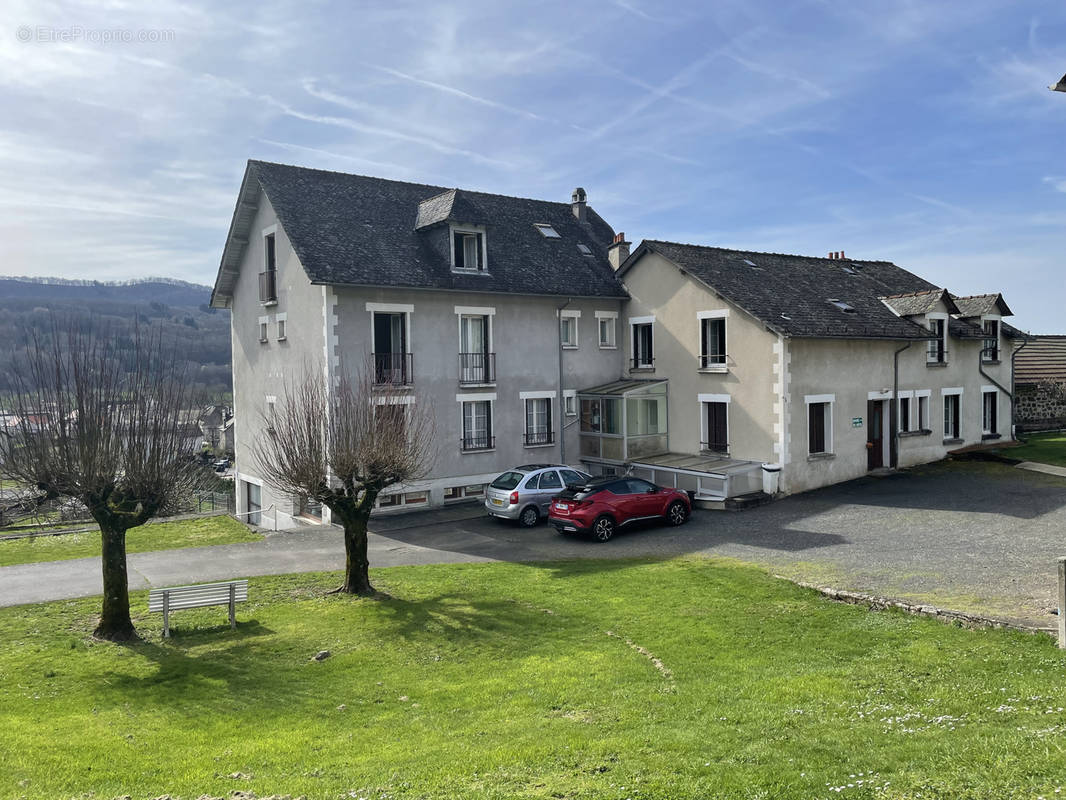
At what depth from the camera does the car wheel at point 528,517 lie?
71.2ft

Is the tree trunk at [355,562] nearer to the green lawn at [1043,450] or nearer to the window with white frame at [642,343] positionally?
the window with white frame at [642,343]

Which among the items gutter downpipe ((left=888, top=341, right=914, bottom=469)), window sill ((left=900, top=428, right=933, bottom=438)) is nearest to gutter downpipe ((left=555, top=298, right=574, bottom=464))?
gutter downpipe ((left=888, top=341, right=914, bottom=469))

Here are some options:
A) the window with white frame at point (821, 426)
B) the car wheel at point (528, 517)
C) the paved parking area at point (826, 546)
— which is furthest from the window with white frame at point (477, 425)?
the window with white frame at point (821, 426)

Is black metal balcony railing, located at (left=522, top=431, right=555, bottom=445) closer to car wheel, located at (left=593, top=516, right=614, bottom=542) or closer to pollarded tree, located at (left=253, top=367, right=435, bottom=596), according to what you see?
car wheel, located at (left=593, top=516, right=614, bottom=542)

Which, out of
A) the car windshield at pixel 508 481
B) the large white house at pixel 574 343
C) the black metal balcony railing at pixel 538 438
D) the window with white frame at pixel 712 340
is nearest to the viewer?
the car windshield at pixel 508 481

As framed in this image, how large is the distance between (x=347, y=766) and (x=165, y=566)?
12.5 meters

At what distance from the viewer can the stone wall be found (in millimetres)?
35969

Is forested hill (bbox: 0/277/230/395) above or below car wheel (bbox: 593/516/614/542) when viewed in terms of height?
above

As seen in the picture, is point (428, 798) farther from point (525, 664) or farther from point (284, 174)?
point (284, 174)

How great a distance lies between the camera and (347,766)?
753cm

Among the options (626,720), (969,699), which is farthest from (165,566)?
(969,699)

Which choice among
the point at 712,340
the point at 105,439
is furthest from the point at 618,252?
the point at 105,439

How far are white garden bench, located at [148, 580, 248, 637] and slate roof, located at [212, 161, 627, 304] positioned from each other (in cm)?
1089

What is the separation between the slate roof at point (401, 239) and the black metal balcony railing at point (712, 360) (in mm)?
4381
